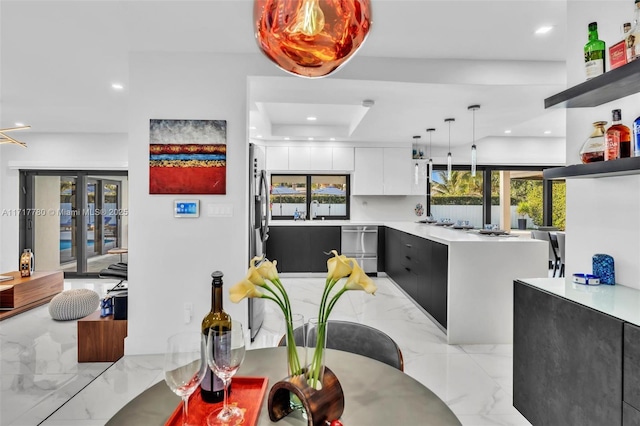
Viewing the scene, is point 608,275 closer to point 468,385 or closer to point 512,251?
point 468,385

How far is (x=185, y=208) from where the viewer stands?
9.31 ft

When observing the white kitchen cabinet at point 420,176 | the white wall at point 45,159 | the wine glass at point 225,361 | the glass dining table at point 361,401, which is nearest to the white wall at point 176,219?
the glass dining table at point 361,401

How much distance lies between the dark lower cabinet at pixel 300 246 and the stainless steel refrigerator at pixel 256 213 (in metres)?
2.17

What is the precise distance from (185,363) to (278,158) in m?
5.34

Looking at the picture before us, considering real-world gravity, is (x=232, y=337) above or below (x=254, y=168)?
below

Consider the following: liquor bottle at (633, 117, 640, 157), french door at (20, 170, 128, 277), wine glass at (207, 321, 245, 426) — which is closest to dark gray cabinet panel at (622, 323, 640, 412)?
liquor bottle at (633, 117, 640, 157)

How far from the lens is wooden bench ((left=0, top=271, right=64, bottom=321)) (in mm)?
3945

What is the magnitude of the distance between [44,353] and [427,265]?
366cm

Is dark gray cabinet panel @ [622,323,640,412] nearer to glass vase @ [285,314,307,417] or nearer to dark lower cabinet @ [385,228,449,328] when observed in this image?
glass vase @ [285,314,307,417]

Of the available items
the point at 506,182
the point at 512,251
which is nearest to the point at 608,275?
the point at 512,251

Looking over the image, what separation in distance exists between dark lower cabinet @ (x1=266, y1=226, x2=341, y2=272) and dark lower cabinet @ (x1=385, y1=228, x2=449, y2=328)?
3.60 ft

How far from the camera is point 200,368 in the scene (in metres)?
0.86

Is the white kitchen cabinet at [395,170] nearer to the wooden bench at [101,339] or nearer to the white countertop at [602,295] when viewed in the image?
the white countertop at [602,295]

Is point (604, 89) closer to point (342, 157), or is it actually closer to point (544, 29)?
point (544, 29)
